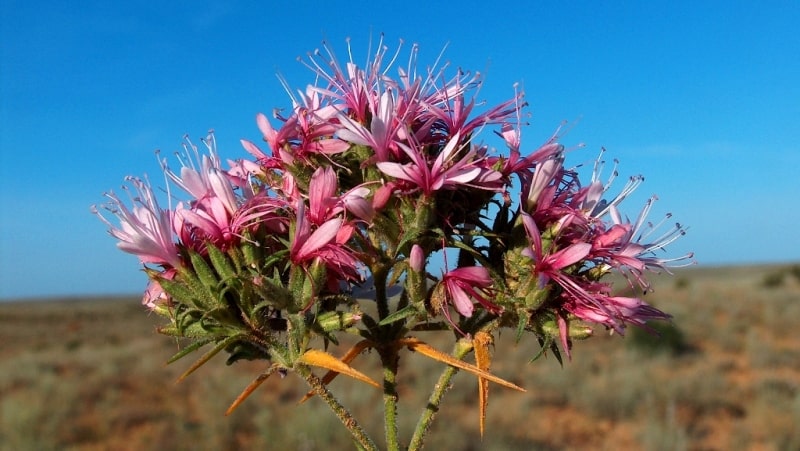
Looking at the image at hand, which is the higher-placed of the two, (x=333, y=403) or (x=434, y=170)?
(x=434, y=170)

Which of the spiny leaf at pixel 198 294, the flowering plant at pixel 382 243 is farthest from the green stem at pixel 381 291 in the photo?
the spiny leaf at pixel 198 294

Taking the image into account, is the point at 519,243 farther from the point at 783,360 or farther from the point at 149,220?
the point at 783,360

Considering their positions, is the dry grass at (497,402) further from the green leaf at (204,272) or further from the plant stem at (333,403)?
the green leaf at (204,272)

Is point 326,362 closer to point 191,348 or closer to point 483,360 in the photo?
point 191,348

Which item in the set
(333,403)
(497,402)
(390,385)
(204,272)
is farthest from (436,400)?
(497,402)

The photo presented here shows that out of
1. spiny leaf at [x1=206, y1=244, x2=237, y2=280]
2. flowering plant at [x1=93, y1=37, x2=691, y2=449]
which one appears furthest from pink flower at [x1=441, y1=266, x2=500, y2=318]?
spiny leaf at [x1=206, y1=244, x2=237, y2=280]

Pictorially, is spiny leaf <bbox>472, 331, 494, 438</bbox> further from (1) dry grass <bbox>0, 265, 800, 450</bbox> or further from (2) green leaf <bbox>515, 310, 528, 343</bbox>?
(1) dry grass <bbox>0, 265, 800, 450</bbox>
